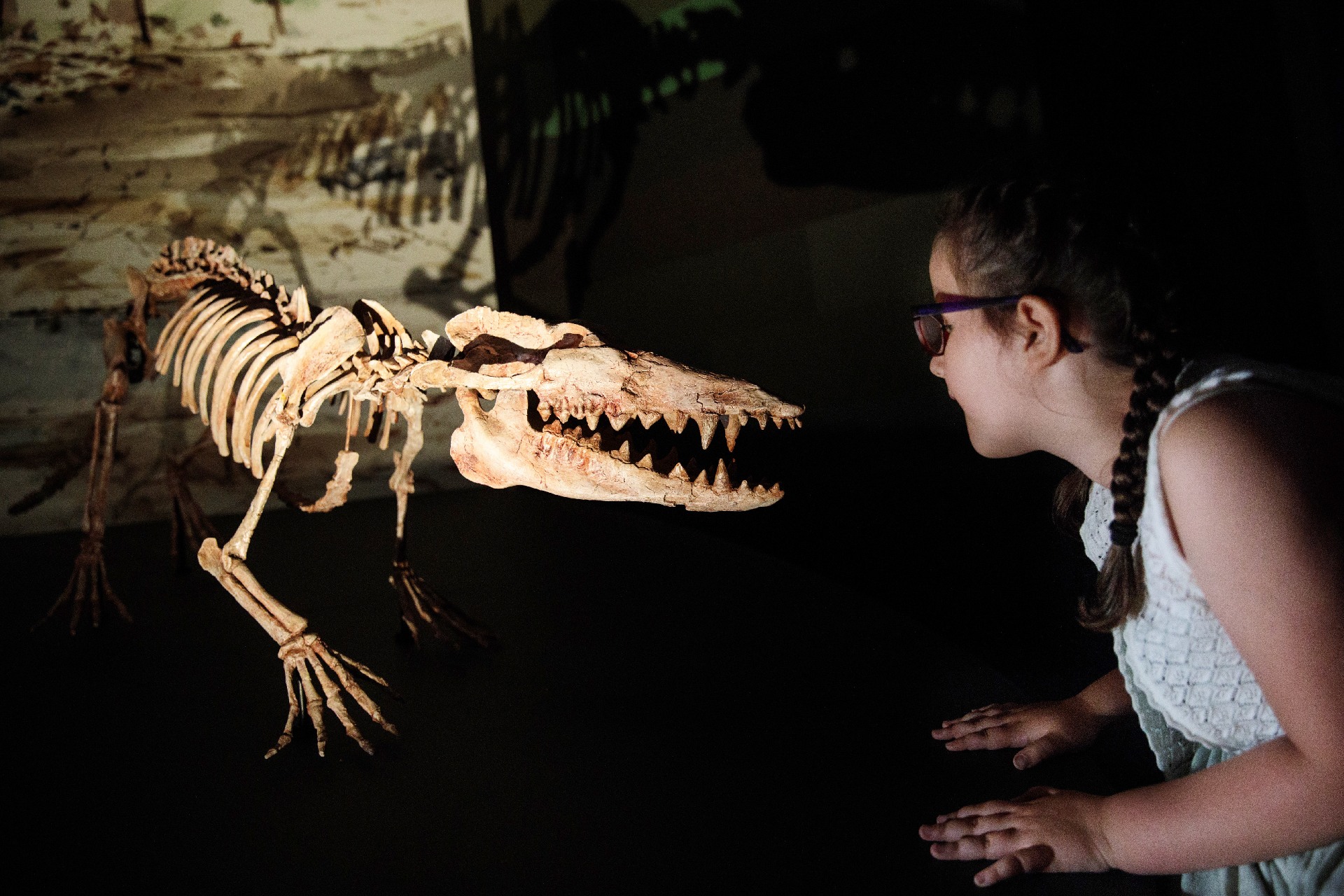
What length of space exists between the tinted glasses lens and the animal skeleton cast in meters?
0.24

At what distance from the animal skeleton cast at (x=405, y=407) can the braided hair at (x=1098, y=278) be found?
0.42m

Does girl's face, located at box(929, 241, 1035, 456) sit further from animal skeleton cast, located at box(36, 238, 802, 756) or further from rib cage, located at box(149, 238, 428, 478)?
rib cage, located at box(149, 238, 428, 478)

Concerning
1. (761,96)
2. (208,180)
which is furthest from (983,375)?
(208,180)

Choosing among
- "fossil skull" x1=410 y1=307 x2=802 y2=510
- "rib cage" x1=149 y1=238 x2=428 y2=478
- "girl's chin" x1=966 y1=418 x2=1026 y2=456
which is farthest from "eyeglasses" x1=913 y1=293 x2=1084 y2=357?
"rib cage" x1=149 y1=238 x2=428 y2=478

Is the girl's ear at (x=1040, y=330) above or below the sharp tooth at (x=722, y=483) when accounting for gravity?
above

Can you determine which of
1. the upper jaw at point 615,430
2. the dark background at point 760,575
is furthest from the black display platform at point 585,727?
the upper jaw at point 615,430

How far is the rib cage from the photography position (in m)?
1.99

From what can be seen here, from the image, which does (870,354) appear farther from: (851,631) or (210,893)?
(210,893)

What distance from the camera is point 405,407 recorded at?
2125mm

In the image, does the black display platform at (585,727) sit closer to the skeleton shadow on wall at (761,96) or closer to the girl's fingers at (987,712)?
the girl's fingers at (987,712)

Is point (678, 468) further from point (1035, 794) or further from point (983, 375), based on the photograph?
point (1035, 794)


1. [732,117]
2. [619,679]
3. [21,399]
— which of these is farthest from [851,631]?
[21,399]

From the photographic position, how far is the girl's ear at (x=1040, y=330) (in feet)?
3.56

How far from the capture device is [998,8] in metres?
2.24
